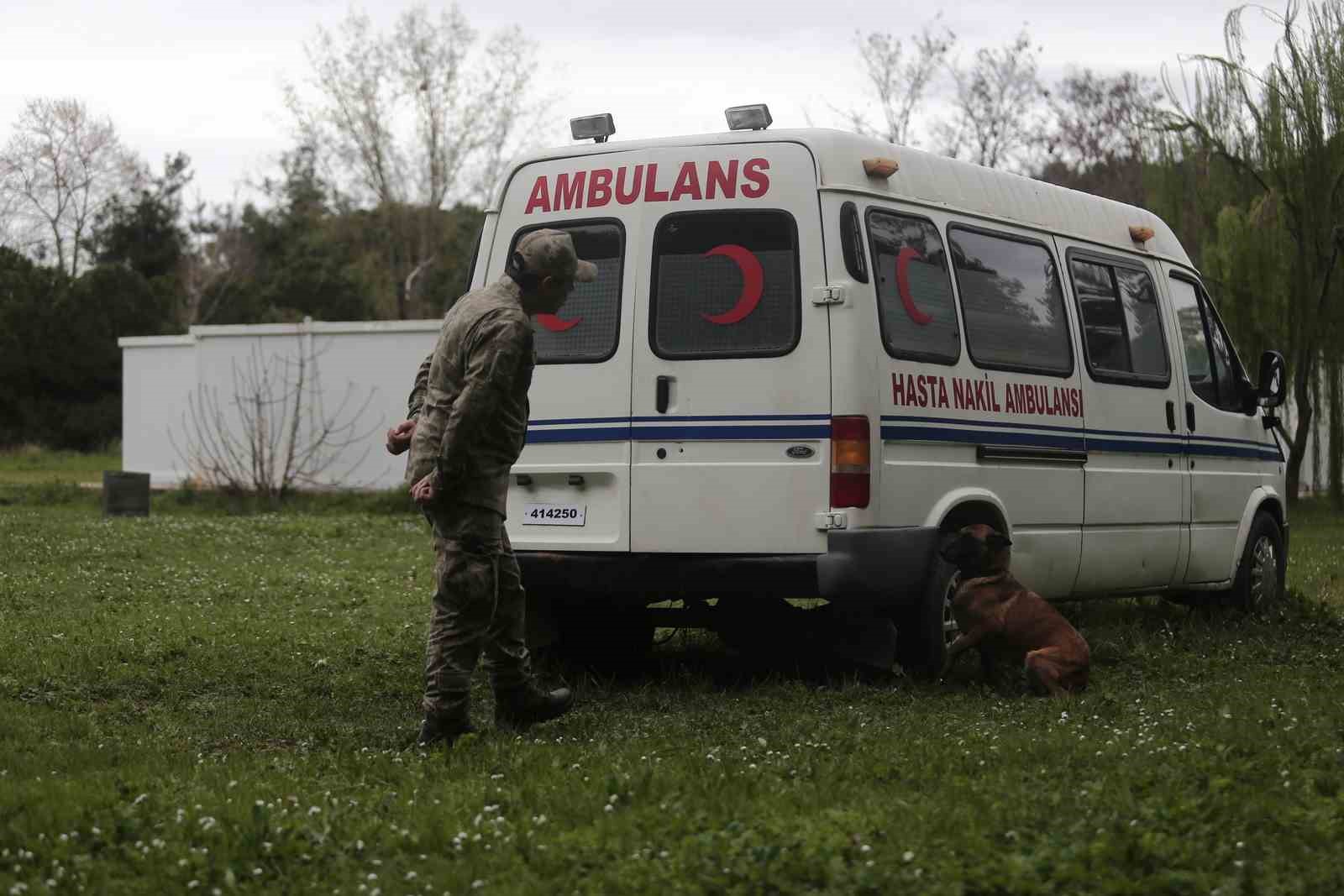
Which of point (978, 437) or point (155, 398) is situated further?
point (155, 398)

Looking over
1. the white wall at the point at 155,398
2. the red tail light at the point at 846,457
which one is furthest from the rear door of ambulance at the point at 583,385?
the white wall at the point at 155,398

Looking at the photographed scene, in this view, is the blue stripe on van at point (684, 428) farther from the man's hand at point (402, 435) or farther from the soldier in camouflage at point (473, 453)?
the soldier in camouflage at point (473, 453)

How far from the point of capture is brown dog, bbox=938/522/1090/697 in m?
8.34

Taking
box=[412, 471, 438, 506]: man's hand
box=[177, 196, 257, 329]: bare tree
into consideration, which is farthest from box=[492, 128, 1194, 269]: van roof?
box=[177, 196, 257, 329]: bare tree

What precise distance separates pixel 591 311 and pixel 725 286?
2.30 ft

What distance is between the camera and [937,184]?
29.1ft

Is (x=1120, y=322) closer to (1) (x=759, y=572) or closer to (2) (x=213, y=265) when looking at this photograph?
(1) (x=759, y=572)

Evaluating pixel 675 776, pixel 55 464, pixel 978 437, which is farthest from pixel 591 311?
pixel 55 464

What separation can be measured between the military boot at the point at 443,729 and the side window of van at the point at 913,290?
8.74ft

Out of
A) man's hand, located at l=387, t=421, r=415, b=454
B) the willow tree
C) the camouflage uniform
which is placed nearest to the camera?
the camouflage uniform

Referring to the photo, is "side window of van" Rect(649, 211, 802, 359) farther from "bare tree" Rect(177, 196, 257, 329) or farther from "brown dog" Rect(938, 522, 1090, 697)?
"bare tree" Rect(177, 196, 257, 329)

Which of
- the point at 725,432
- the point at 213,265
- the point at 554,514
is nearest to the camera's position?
the point at 725,432

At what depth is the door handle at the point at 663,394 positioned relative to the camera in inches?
328

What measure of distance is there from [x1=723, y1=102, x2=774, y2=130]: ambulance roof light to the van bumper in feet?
6.41
